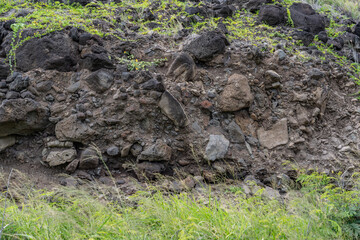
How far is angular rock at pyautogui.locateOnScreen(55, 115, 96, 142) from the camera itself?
3.93 meters

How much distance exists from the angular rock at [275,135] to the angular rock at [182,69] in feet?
4.41

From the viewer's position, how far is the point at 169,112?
4.12 meters

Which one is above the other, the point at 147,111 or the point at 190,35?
the point at 190,35

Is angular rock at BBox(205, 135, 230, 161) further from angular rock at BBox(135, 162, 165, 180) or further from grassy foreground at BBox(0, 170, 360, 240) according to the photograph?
grassy foreground at BBox(0, 170, 360, 240)

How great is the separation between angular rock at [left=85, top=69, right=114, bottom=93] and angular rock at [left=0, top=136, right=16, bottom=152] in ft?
3.98

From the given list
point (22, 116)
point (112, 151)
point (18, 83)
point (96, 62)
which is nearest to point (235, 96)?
point (112, 151)

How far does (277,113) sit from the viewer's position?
15.5 ft

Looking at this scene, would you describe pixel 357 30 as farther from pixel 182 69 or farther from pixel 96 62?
pixel 96 62

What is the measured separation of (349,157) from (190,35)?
3145 millimetres

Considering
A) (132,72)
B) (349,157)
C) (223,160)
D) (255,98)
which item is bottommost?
(349,157)

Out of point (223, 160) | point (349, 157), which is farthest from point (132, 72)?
point (349, 157)

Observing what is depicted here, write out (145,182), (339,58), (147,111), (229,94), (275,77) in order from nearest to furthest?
(145,182) → (147,111) → (229,94) → (275,77) → (339,58)

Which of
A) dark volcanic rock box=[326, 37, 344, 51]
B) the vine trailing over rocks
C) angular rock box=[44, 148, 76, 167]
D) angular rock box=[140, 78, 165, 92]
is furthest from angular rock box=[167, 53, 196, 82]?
dark volcanic rock box=[326, 37, 344, 51]

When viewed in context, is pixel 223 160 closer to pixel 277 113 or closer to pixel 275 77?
pixel 277 113
